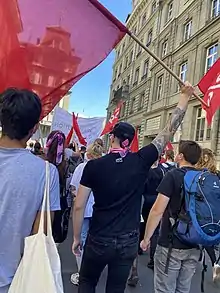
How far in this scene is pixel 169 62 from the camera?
86.2ft

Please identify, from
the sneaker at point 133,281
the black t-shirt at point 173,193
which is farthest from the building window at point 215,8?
the black t-shirt at point 173,193

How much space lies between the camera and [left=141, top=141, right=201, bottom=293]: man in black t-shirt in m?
2.81

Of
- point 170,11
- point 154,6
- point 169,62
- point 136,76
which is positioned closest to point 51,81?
point 169,62

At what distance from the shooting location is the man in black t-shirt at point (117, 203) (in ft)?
8.24

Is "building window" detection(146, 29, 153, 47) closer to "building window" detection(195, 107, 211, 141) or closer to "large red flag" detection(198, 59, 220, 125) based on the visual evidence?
"building window" detection(195, 107, 211, 141)

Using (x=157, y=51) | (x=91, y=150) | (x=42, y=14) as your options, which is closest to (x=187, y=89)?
(x=42, y=14)

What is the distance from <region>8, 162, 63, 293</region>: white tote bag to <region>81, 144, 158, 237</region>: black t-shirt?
1086mm

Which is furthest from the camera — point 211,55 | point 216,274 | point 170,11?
point 170,11

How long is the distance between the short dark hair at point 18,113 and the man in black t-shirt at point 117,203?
1011 millimetres

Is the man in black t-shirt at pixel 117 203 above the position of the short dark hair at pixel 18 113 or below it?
below

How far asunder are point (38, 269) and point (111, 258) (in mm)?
1256

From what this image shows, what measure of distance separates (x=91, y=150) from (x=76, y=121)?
605 cm

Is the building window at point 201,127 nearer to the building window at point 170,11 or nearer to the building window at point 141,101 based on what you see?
the building window at point 170,11

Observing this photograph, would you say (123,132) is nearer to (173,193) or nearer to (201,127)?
(173,193)
